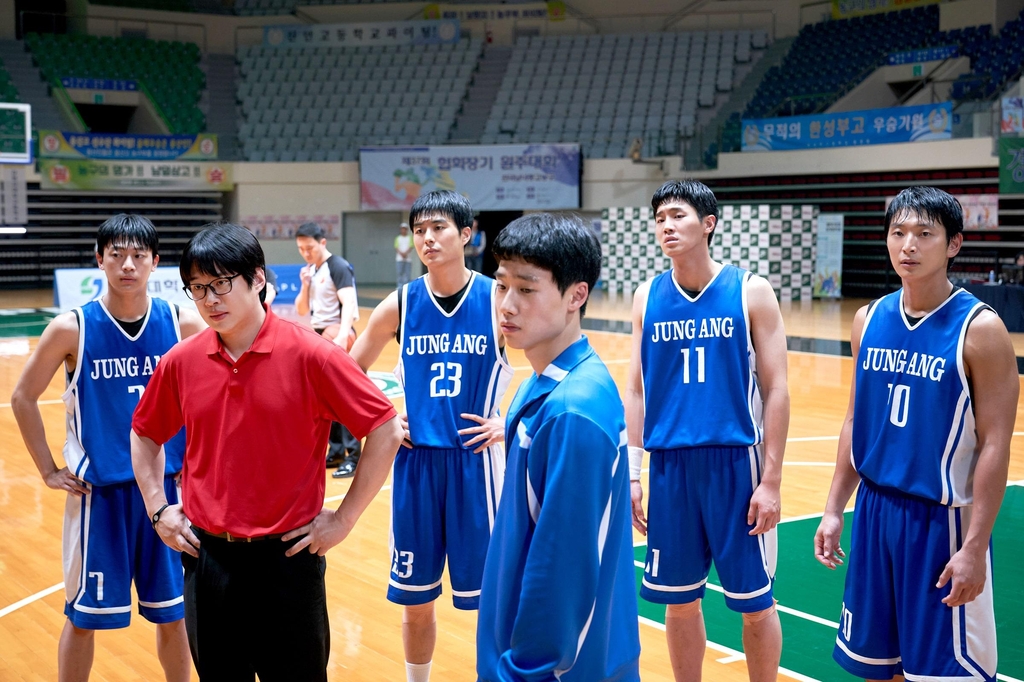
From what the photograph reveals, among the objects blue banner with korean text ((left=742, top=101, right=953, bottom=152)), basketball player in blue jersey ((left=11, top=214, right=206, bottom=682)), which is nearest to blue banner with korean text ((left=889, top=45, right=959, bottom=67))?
blue banner with korean text ((left=742, top=101, right=953, bottom=152))

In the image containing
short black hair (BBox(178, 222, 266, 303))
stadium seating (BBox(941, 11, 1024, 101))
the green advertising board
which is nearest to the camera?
short black hair (BBox(178, 222, 266, 303))

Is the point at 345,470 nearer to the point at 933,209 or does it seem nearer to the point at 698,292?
the point at 698,292

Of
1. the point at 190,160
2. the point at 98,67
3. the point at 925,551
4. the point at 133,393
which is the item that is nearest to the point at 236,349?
the point at 133,393

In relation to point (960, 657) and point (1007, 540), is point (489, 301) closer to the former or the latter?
point (960, 657)

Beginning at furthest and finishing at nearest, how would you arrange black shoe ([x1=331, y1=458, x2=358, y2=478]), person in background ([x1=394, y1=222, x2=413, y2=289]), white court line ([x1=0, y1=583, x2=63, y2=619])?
person in background ([x1=394, y1=222, x2=413, y2=289]) < black shoe ([x1=331, y1=458, x2=358, y2=478]) < white court line ([x1=0, y1=583, x2=63, y2=619])

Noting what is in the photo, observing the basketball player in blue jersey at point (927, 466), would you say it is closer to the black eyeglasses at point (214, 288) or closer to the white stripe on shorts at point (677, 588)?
the white stripe on shorts at point (677, 588)

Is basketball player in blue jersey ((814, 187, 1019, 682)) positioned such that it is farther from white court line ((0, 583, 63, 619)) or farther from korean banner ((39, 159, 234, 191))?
korean banner ((39, 159, 234, 191))

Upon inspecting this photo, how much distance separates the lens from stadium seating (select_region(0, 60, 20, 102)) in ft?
76.1

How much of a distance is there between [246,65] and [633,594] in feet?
91.1

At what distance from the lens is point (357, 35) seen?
28062 mm

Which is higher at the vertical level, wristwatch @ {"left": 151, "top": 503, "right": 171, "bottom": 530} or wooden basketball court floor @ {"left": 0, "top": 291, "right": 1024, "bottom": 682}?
wristwatch @ {"left": 151, "top": 503, "right": 171, "bottom": 530}

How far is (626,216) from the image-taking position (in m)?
22.0

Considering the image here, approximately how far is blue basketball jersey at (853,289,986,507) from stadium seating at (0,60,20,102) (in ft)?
79.4

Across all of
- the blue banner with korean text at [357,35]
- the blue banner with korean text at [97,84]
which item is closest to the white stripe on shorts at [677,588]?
the blue banner with korean text at [97,84]
